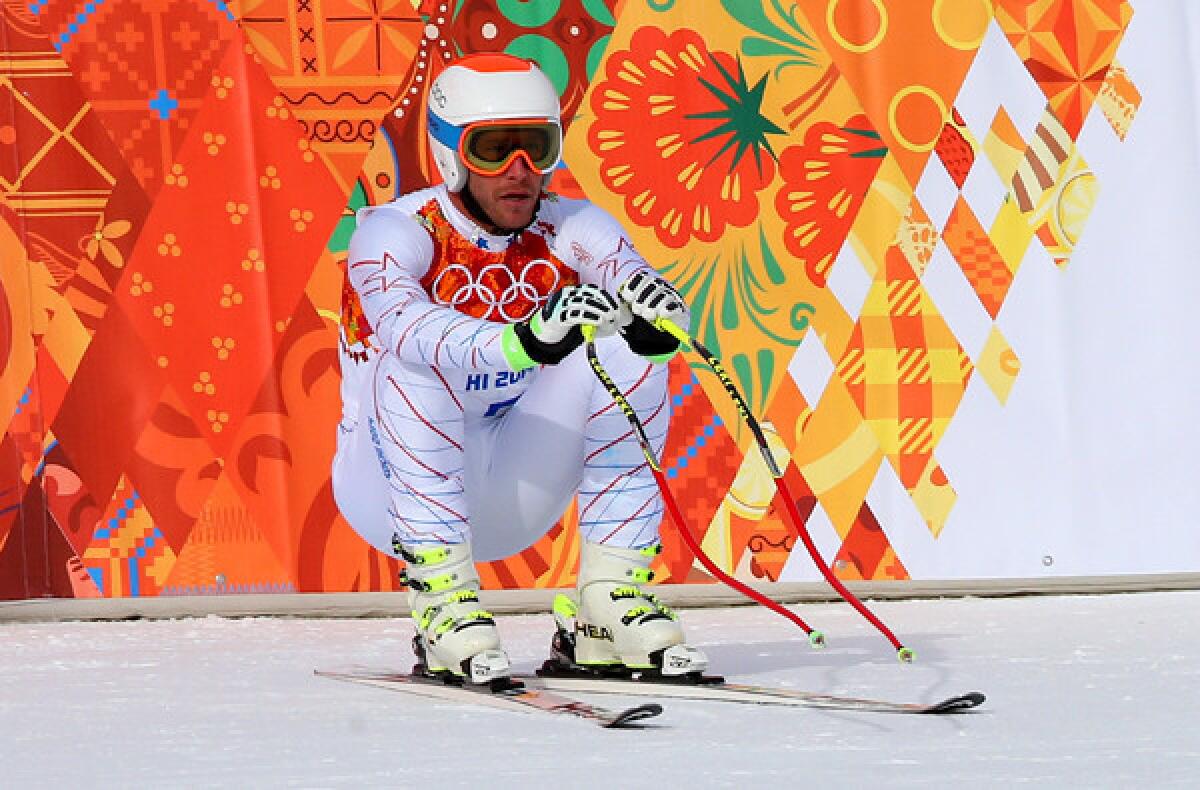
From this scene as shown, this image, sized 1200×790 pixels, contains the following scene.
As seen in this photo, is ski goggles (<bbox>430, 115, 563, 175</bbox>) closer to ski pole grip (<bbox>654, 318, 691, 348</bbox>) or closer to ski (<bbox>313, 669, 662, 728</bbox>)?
ski pole grip (<bbox>654, 318, 691, 348</bbox>)

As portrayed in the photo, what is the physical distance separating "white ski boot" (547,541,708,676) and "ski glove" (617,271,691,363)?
0.35m

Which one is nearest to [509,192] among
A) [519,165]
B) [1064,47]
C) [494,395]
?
[519,165]

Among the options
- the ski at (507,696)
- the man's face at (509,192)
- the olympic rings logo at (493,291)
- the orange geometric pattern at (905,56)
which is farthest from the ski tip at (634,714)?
the orange geometric pattern at (905,56)

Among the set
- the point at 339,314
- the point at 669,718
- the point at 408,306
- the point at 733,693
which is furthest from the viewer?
the point at 339,314

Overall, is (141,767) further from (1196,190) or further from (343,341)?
(1196,190)

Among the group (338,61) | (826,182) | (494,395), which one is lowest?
(494,395)

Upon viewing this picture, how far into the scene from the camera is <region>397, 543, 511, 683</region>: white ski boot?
2.94 m

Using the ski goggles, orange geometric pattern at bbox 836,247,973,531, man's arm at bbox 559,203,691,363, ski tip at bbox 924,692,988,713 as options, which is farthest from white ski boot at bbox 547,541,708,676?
orange geometric pattern at bbox 836,247,973,531

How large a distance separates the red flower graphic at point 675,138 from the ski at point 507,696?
4.55ft

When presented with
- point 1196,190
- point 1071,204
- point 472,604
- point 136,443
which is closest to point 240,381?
point 136,443

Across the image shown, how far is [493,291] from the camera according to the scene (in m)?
3.05

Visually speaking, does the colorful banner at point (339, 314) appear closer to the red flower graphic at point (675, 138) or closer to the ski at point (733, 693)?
the red flower graphic at point (675, 138)

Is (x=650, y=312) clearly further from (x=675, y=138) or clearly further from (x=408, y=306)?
(x=675, y=138)

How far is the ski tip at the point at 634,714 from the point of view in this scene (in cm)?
248
